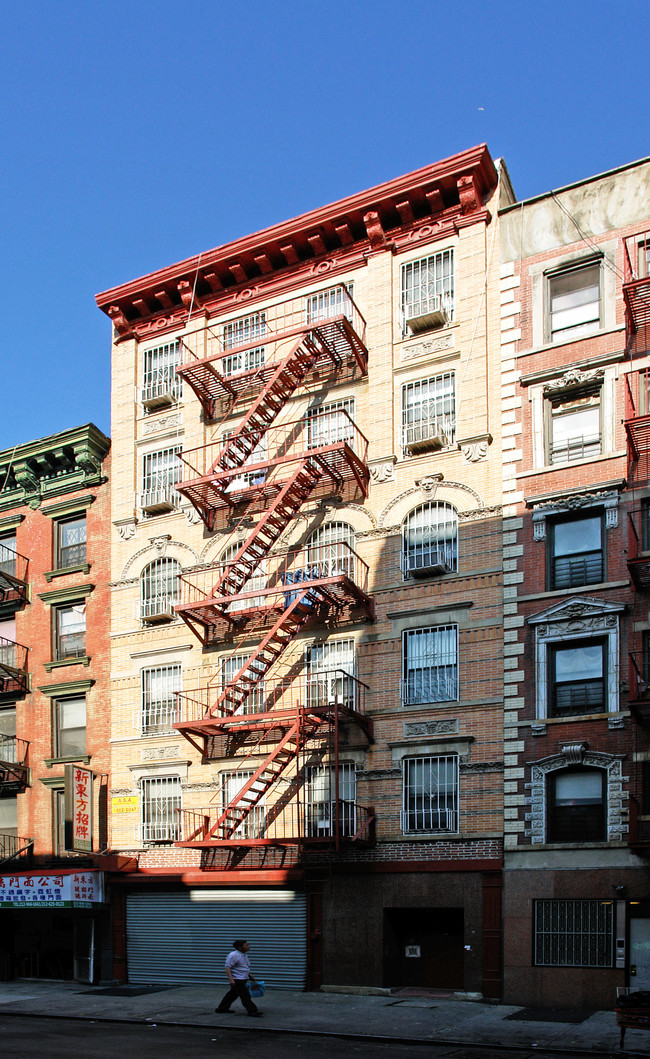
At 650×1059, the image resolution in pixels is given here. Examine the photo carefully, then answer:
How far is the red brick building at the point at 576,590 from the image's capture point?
2192 cm

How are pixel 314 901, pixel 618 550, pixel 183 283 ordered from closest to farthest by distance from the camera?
pixel 618 550
pixel 314 901
pixel 183 283

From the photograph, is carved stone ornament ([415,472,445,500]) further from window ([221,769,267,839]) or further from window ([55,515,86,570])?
window ([55,515,86,570])

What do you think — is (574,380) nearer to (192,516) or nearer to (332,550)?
(332,550)

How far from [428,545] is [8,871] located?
15.8m

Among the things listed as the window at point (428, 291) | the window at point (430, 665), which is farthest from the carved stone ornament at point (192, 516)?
the window at point (428, 291)

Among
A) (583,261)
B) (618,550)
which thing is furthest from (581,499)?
(583,261)

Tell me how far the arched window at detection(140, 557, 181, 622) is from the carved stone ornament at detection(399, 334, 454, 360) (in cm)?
881

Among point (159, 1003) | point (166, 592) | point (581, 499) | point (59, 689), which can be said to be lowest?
point (159, 1003)

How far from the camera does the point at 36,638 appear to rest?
3325 centimetres

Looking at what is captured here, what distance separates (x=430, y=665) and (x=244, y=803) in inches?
240

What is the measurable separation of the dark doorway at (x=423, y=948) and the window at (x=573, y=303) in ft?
45.4

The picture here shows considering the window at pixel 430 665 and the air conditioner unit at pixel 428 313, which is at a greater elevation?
the air conditioner unit at pixel 428 313

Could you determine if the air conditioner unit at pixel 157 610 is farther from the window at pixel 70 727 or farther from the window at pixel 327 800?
the window at pixel 327 800

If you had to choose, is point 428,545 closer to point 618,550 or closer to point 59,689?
point 618,550
